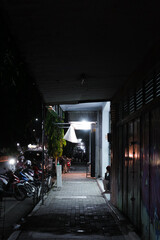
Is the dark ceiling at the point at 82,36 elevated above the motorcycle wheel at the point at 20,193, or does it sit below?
above

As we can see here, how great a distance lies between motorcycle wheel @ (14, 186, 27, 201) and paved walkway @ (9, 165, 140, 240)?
1081 millimetres

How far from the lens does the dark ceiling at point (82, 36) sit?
435 cm

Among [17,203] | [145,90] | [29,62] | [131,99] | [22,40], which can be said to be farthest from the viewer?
[17,203]

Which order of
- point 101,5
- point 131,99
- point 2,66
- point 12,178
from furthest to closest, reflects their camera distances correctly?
point 12,178 → point 131,99 → point 2,66 → point 101,5

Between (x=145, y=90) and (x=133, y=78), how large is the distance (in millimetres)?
931

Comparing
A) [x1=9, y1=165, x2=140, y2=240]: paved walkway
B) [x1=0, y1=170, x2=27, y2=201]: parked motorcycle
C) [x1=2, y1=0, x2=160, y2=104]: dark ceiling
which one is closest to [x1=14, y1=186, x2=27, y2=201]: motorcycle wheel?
[x1=0, y1=170, x2=27, y2=201]: parked motorcycle

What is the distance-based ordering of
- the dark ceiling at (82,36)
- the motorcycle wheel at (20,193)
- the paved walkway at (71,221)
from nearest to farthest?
1. the dark ceiling at (82,36)
2. the paved walkway at (71,221)
3. the motorcycle wheel at (20,193)

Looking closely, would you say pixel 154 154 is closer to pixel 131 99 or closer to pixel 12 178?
pixel 131 99

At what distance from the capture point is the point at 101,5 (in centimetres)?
429

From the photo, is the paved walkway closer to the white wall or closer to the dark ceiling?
the dark ceiling

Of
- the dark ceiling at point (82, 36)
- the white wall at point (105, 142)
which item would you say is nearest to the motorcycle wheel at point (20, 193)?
the dark ceiling at point (82, 36)

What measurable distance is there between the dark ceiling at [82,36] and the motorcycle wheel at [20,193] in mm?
6341

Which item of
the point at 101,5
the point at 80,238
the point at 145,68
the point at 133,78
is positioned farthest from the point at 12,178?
the point at 101,5

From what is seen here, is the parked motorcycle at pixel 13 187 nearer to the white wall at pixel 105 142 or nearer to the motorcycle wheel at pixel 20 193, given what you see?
the motorcycle wheel at pixel 20 193
